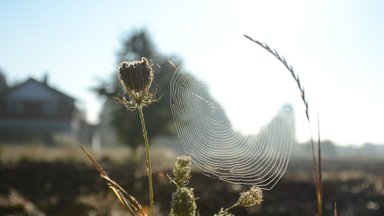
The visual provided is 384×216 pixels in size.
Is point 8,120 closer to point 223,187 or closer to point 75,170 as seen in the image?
point 75,170

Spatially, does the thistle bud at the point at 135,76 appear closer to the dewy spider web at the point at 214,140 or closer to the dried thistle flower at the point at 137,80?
the dried thistle flower at the point at 137,80

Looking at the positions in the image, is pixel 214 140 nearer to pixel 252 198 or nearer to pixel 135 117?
pixel 252 198

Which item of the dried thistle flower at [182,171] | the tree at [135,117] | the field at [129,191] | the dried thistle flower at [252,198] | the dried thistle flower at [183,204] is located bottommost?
the dried thistle flower at [183,204]

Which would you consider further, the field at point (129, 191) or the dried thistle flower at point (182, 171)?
the field at point (129, 191)

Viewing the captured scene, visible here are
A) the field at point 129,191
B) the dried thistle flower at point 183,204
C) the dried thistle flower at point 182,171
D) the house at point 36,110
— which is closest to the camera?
the dried thistle flower at point 183,204

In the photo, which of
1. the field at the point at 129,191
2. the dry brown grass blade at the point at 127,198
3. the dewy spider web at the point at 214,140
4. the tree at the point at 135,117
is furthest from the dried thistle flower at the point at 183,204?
the tree at the point at 135,117

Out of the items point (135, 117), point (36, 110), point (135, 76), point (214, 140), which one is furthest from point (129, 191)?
point (36, 110)

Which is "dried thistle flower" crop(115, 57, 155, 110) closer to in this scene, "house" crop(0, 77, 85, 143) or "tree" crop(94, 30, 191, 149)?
"tree" crop(94, 30, 191, 149)
